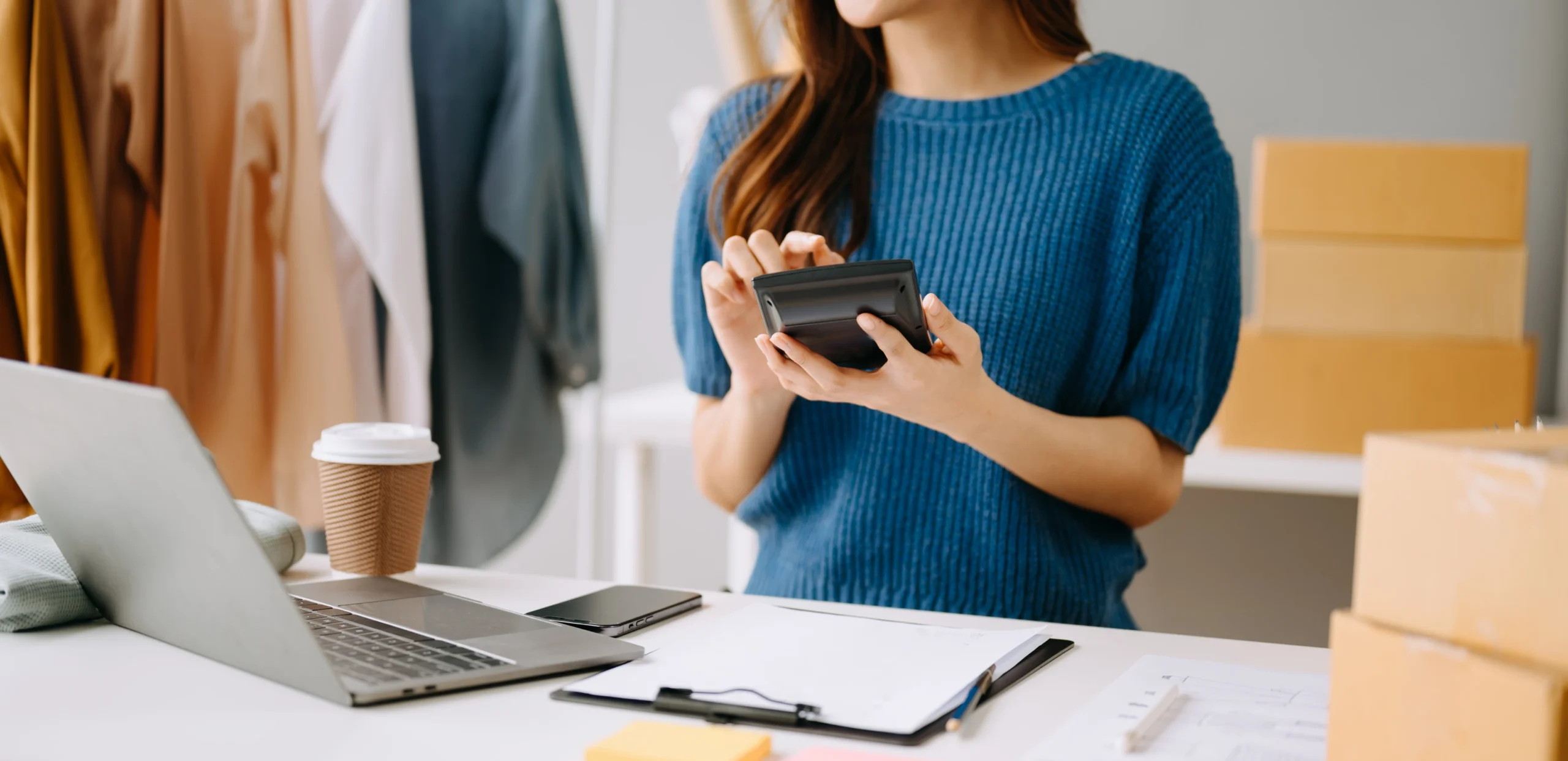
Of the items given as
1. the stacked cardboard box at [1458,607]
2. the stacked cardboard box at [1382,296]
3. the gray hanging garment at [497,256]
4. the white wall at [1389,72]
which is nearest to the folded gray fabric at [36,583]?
the stacked cardboard box at [1458,607]

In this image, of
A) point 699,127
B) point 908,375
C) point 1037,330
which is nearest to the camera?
point 908,375

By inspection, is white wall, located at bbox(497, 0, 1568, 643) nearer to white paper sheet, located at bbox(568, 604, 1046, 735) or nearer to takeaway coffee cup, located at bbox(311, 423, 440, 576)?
→ takeaway coffee cup, located at bbox(311, 423, 440, 576)

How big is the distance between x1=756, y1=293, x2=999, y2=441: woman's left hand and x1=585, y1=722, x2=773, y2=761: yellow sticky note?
0.26 m

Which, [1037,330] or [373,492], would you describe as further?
[1037,330]

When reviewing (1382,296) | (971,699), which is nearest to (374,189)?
(971,699)

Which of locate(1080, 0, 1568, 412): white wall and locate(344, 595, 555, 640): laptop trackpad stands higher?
locate(1080, 0, 1568, 412): white wall

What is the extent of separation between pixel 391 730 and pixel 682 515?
6.89 feet

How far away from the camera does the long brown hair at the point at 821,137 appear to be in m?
1.06

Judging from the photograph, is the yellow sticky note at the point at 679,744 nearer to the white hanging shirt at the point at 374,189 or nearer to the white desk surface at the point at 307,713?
the white desk surface at the point at 307,713

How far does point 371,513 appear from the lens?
826mm

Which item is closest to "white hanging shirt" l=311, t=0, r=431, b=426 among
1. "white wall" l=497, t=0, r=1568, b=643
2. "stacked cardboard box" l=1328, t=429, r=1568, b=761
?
"white wall" l=497, t=0, r=1568, b=643

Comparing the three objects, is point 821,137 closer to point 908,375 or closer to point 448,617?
point 908,375

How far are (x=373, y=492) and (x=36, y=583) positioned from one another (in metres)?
0.19

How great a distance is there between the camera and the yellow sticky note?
0.52 metres
